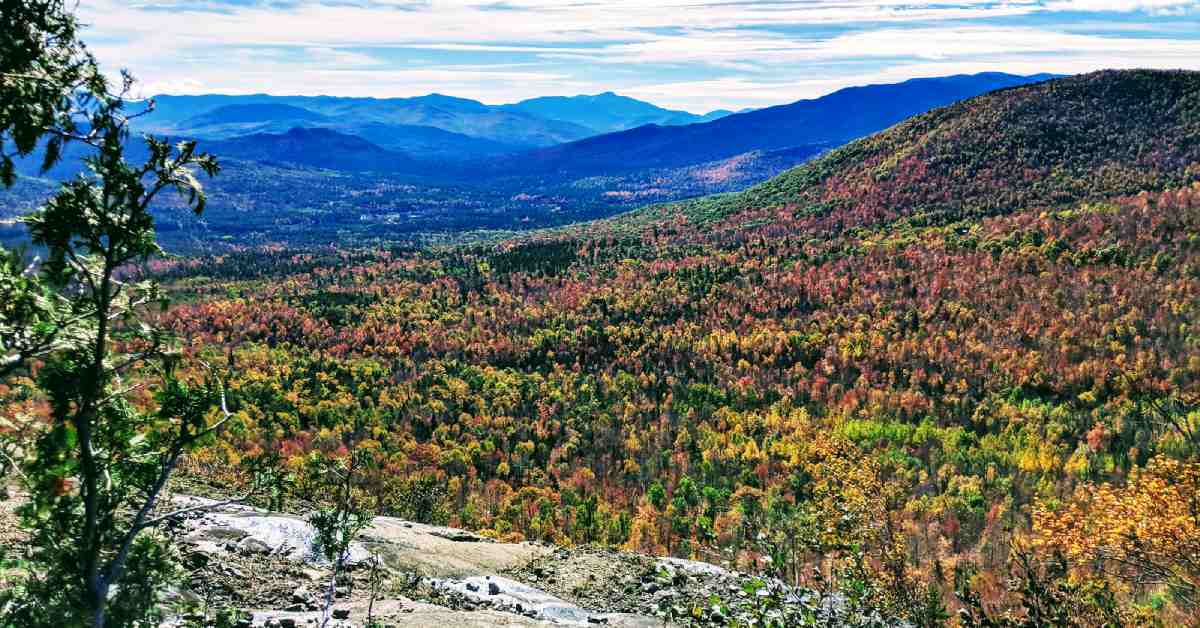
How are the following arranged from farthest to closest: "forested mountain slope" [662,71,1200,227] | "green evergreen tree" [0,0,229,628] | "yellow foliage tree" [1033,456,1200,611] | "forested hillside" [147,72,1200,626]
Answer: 1. "forested mountain slope" [662,71,1200,227]
2. "forested hillside" [147,72,1200,626]
3. "yellow foliage tree" [1033,456,1200,611]
4. "green evergreen tree" [0,0,229,628]

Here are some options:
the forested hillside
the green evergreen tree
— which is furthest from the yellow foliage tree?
the green evergreen tree

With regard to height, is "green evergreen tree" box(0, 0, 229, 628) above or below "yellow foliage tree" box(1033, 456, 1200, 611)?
above

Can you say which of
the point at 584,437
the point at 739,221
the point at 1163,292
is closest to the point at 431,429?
the point at 584,437

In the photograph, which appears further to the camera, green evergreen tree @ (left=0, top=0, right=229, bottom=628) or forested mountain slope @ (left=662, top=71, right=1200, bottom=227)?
forested mountain slope @ (left=662, top=71, right=1200, bottom=227)

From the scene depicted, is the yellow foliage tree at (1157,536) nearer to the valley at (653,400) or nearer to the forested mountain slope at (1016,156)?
the valley at (653,400)

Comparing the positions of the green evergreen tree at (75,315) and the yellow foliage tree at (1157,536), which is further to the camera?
the yellow foliage tree at (1157,536)

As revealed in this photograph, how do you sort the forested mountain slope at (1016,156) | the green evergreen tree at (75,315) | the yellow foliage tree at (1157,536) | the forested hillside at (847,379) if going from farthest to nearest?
the forested mountain slope at (1016,156) → the forested hillside at (847,379) → the yellow foliage tree at (1157,536) → the green evergreen tree at (75,315)

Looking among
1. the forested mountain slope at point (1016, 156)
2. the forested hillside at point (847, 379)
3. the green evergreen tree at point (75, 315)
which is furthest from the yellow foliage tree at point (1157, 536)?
the forested mountain slope at point (1016, 156)

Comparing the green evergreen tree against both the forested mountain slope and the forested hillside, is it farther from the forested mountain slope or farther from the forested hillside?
the forested mountain slope

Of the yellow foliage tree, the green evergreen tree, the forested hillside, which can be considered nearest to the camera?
the green evergreen tree
